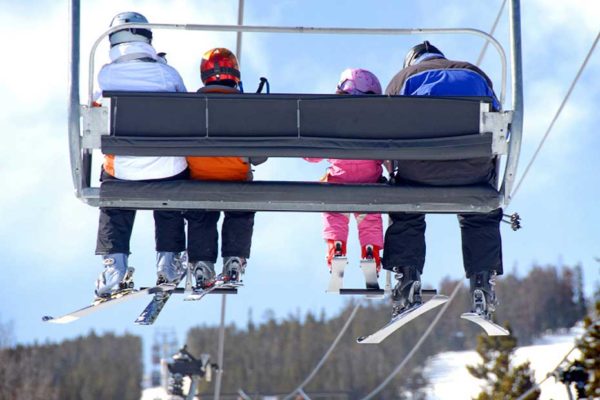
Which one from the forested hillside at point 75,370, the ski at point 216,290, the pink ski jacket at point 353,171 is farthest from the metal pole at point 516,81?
the forested hillside at point 75,370

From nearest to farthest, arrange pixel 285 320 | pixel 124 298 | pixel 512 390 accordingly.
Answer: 1. pixel 124 298
2. pixel 512 390
3. pixel 285 320

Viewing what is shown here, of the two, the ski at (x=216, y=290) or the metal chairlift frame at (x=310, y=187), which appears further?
the ski at (x=216, y=290)

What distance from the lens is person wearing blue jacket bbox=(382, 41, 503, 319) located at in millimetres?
5523

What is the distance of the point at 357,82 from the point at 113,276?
1500mm

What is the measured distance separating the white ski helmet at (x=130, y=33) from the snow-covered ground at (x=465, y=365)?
29737 millimetres

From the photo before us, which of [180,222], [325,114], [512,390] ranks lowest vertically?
[512,390]

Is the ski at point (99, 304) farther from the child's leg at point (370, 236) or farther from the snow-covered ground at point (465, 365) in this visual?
the snow-covered ground at point (465, 365)

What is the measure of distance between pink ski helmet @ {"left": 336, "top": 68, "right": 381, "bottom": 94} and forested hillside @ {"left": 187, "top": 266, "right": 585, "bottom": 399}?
29.1m

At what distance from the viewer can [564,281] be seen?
3984cm

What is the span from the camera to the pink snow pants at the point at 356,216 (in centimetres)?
586

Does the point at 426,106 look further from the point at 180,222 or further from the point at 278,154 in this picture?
the point at 180,222

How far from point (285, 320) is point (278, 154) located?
108 ft

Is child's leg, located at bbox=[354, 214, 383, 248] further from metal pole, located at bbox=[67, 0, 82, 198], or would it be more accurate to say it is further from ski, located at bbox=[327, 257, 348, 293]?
metal pole, located at bbox=[67, 0, 82, 198]

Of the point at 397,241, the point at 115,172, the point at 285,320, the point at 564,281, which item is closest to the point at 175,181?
the point at 115,172
